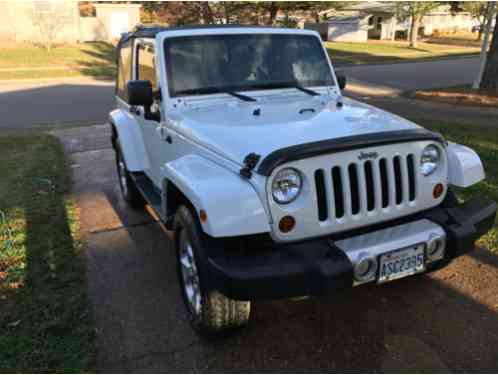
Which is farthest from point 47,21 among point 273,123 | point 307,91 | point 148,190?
point 273,123

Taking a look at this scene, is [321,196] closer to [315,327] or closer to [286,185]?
[286,185]

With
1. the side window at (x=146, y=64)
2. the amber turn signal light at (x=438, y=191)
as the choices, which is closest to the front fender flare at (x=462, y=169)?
the amber turn signal light at (x=438, y=191)

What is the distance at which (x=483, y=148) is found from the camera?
22.9 ft

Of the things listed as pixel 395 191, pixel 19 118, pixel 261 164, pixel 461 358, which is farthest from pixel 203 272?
pixel 19 118

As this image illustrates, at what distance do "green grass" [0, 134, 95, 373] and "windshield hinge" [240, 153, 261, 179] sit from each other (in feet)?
5.02

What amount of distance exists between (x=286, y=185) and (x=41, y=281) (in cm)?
238

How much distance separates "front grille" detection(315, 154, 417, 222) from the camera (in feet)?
8.70

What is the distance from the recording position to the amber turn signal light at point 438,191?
3.08 meters

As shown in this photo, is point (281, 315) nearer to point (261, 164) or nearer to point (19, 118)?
point (261, 164)

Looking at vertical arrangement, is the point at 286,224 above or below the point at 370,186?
below

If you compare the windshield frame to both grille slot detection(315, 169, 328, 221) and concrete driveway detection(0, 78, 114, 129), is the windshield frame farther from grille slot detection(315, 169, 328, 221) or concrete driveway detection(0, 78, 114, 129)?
concrete driveway detection(0, 78, 114, 129)

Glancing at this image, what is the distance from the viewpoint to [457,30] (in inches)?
1984

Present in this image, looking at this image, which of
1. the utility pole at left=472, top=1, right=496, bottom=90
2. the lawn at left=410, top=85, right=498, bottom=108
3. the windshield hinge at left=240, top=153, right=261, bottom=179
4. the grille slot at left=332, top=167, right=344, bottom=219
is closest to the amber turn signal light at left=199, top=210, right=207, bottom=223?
the windshield hinge at left=240, top=153, right=261, bottom=179

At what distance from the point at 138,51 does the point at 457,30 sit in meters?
54.2
